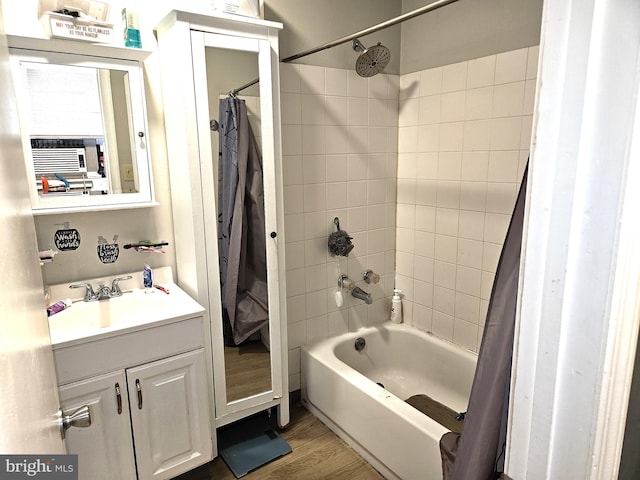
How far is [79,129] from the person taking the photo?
1.74 metres

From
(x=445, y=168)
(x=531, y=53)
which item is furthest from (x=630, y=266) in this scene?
(x=445, y=168)

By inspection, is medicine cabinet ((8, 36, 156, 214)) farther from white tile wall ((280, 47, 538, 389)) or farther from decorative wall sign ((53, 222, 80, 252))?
white tile wall ((280, 47, 538, 389))

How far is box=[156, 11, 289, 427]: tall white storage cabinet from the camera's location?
174 cm

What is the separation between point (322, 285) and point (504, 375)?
1416mm

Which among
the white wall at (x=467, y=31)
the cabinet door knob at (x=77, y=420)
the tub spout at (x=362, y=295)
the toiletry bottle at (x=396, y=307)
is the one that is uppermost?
the white wall at (x=467, y=31)

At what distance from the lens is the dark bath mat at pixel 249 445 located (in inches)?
80.1

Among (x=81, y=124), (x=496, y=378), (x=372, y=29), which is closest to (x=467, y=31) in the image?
(x=372, y=29)

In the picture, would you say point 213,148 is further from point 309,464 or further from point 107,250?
point 309,464

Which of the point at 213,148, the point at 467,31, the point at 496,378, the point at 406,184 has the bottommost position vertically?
the point at 496,378

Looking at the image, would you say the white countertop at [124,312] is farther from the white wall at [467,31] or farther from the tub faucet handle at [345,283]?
the white wall at [467,31]

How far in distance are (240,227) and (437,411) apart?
56.9 inches

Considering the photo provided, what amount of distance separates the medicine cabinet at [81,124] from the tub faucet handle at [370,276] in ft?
4.27

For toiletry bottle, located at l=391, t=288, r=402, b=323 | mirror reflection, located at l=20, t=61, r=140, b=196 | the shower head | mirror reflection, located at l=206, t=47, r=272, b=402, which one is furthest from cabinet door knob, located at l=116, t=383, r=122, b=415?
the shower head

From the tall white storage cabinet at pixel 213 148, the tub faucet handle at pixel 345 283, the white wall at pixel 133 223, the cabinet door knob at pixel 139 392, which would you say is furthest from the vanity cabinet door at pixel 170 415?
the tub faucet handle at pixel 345 283
